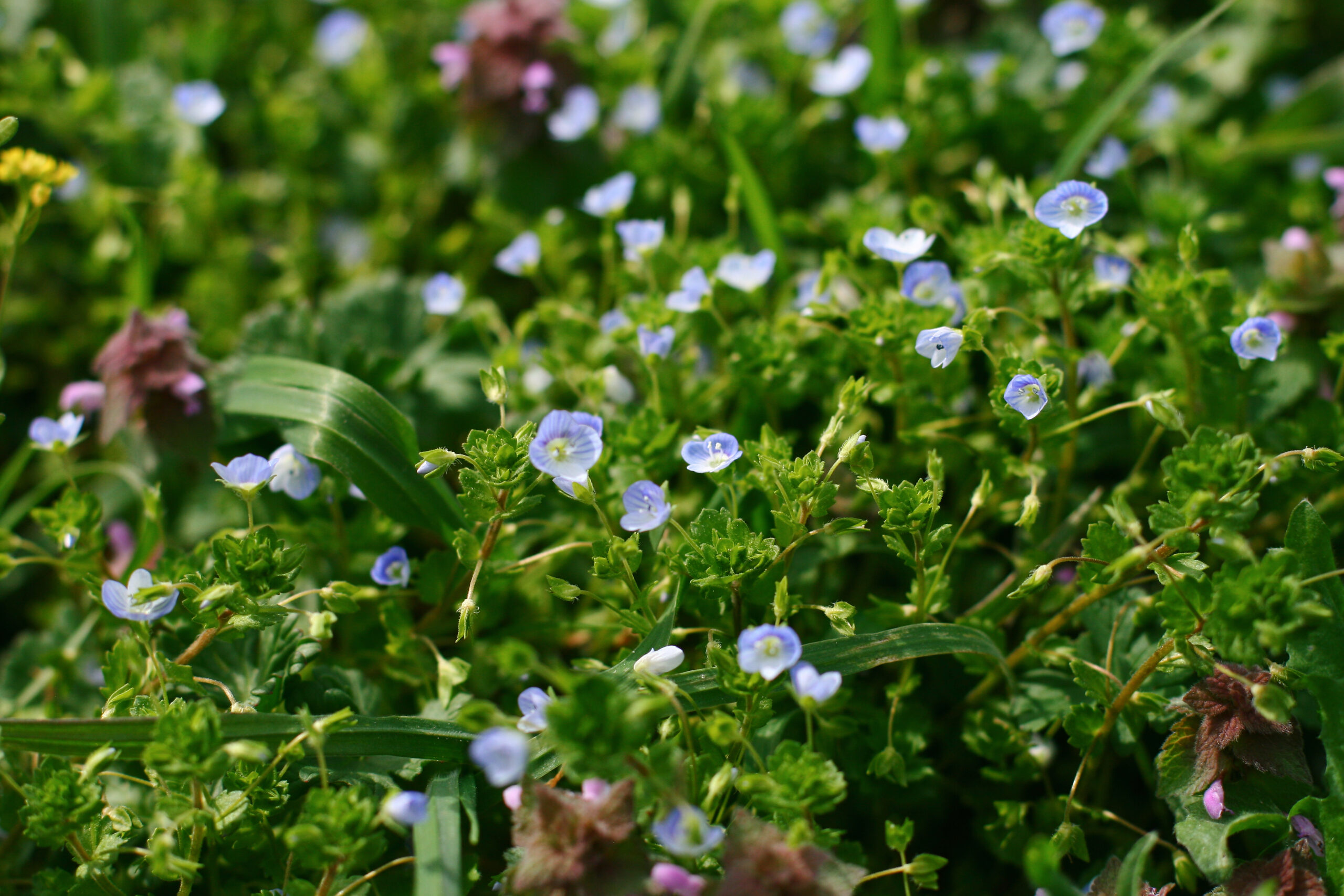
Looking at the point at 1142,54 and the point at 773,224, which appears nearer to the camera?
the point at 773,224

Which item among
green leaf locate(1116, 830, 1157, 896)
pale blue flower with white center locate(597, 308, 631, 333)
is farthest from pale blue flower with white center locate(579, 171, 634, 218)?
green leaf locate(1116, 830, 1157, 896)

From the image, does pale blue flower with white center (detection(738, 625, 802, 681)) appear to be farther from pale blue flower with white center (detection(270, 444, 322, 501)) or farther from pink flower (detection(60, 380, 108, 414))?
pink flower (detection(60, 380, 108, 414))

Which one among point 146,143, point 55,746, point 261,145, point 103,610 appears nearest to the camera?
point 55,746

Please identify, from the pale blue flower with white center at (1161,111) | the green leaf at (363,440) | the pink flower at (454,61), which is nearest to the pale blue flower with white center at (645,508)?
the green leaf at (363,440)

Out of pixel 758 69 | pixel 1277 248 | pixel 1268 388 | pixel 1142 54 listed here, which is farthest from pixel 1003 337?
pixel 758 69

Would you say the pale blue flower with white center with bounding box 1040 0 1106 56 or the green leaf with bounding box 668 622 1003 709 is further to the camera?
the pale blue flower with white center with bounding box 1040 0 1106 56

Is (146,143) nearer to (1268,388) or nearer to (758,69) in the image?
(758,69)
